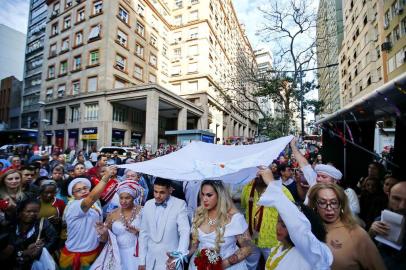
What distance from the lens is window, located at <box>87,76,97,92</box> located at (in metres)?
26.3

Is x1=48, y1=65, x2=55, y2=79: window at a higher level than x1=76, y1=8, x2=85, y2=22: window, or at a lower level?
lower

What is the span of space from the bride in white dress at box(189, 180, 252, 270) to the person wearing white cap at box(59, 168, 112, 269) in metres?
1.51

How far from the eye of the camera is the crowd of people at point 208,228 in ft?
6.30

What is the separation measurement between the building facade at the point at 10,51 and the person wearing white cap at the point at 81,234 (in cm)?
6771

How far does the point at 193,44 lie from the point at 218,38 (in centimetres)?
772

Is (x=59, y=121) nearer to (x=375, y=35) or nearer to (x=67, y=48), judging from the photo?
(x=67, y=48)

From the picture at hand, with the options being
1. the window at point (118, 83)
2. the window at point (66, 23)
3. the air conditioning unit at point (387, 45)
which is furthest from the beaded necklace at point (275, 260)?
the window at point (66, 23)

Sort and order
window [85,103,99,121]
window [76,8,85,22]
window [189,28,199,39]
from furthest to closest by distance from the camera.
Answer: window [189,28,199,39]
window [76,8,85,22]
window [85,103,99,121]

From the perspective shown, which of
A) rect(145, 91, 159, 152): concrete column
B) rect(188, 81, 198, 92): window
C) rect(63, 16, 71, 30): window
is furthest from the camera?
rect(188, 81, 198, 92): window

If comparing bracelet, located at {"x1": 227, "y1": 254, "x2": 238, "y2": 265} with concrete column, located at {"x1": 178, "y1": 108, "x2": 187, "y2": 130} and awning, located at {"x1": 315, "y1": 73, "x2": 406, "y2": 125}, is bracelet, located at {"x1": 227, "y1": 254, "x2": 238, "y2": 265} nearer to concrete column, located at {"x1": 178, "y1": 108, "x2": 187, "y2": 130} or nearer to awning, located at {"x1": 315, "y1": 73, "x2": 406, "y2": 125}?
awning, located at {"x1": 315, "y1": 73, "x2": 406, "y2": 125}

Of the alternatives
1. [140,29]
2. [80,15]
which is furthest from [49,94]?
[140,29]

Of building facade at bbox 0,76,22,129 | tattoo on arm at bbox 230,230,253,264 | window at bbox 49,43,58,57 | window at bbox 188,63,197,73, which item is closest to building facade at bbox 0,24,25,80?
building facade at bbox 0,76,22,129

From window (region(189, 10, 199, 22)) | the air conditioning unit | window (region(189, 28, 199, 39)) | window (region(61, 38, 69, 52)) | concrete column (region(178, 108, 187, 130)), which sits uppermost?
window (region(189, 10, 199, 22))

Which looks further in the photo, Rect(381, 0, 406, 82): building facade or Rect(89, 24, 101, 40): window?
Rect(89, 24, 101, 40): window
